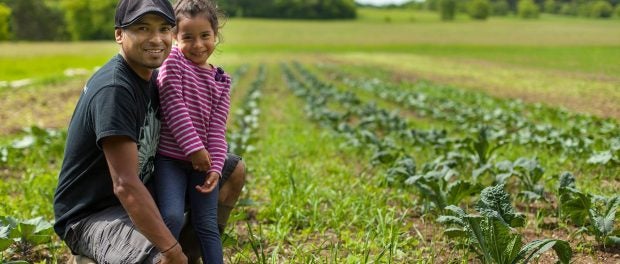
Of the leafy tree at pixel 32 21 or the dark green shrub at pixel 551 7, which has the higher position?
the leafy tree at pixel 32 21

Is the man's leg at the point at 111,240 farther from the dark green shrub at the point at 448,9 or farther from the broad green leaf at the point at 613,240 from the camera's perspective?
the dark green shrub at the point at 448,9

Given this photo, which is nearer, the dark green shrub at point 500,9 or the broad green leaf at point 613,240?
the broad green leaf at point 613,240

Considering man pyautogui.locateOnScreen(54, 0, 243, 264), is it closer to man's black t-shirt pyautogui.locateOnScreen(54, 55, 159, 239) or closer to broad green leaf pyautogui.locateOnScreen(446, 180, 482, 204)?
man's black t-shirt pyautogui.locateOnScreen(54, 55, 159, 239)

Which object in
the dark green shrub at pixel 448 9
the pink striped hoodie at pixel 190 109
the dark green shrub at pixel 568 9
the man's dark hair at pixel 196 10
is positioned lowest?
the dark green shrub at pixel 568 9

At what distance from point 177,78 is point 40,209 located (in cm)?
243

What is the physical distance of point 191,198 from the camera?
10.8 ft

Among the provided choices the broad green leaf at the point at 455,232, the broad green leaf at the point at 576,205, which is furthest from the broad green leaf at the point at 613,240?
the broad green leaf at the point at 455,232

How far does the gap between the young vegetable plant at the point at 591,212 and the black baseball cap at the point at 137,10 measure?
110 inches

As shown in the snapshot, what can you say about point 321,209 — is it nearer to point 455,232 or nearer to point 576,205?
point 455,232

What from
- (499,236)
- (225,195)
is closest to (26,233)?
(225,195)

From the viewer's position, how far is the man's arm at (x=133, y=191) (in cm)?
275

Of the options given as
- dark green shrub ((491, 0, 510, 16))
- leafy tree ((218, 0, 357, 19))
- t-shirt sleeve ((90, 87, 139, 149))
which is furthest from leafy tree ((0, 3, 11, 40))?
dark green shrub ((491, 0, 510, 16))

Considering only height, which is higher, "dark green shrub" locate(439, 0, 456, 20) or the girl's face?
the girl's face

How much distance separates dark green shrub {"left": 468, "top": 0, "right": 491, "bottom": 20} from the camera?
4087 inches
